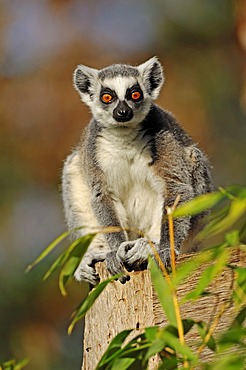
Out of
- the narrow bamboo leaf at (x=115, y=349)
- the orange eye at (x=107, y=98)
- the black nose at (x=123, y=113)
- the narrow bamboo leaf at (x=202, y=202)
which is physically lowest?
the narrow bamboo leaf at (x=115, y=349)

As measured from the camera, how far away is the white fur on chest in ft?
15.6

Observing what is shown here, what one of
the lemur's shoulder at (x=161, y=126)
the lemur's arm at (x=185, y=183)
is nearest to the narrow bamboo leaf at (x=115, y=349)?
the lemur's arm at (x=185, y=183)

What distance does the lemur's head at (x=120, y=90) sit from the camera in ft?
15.6

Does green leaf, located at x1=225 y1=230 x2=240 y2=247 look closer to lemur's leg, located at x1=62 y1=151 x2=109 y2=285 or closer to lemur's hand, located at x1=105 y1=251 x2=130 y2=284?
lemur's hand, located at x1=105 y1=251 x2=130 y2=284

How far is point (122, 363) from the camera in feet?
7.66

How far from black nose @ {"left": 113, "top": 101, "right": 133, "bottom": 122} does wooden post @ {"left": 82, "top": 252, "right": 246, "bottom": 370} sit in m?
1.13

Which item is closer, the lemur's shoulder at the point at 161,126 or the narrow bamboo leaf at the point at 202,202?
the narrow bamboo leaf at the point at 202,202

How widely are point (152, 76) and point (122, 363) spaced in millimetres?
2958

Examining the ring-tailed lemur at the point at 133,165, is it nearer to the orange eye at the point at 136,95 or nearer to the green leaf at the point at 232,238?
the orange eye at the point at 136,95

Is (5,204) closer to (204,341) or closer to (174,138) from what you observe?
(174,138)

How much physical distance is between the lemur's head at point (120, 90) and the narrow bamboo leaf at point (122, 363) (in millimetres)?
2431

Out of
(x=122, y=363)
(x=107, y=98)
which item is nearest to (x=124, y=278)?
(x=122, y=363)

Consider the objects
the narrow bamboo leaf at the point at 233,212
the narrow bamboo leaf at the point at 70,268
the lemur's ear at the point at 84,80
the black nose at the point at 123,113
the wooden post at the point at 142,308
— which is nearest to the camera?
the narrow bamboo leaf at the point at 233,212

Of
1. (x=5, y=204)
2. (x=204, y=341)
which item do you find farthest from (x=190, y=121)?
(x=204, y=341)
